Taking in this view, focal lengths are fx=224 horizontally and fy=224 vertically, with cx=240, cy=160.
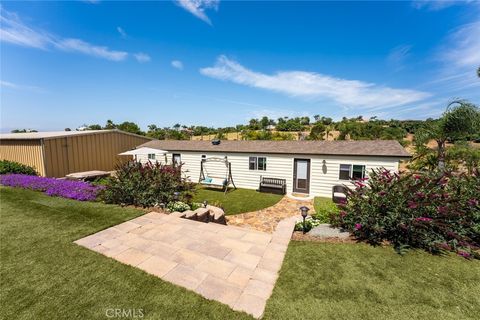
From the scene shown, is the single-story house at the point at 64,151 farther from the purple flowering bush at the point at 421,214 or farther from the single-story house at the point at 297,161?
the purple flowering bush at the point at 421,214

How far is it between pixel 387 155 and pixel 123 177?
11.8 m

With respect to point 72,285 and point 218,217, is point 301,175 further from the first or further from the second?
point 72,285

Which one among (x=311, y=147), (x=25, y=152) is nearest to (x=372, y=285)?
(x=311, y=147)

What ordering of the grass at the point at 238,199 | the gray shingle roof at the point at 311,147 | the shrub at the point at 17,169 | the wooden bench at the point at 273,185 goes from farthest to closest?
the shrub at the point at 17,169 → the wooden bench at the point at 273,185 → the gray shingle roof at the point at 311,147 → the grass at the point at 238,199


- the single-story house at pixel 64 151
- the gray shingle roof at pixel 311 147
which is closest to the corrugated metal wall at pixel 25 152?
the single-story house at pixel 64 151

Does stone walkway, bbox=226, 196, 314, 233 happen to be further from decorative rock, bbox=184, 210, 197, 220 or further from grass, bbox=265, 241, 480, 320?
grass, bbox=265, 241, 480, 320

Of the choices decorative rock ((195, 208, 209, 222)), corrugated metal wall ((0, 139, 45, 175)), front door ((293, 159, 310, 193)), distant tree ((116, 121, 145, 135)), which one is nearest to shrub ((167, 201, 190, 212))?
decorative rock ((195, 208, 209, 222))

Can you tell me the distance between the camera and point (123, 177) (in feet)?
27.1

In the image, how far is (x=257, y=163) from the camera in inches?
559

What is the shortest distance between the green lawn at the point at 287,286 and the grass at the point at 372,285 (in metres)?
0.01

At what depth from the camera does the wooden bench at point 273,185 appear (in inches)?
517

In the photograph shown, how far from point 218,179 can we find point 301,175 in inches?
197

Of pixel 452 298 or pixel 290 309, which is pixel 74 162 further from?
pixel 452 298

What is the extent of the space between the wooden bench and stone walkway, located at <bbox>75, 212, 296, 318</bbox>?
678cm
